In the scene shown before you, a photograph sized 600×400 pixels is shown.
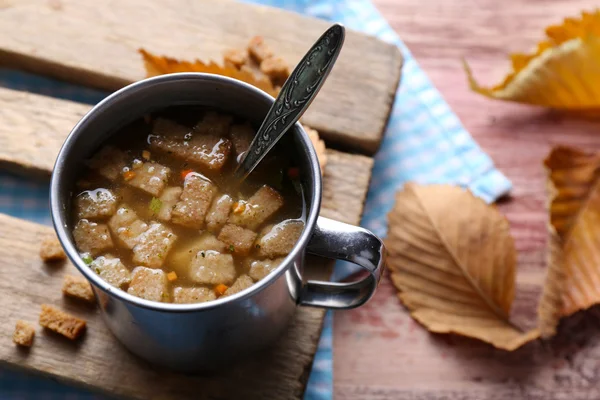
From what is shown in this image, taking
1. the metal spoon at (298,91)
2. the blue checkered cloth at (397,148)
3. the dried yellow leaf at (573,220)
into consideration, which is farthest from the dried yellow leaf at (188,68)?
the dried yellow leaf at (573,220)

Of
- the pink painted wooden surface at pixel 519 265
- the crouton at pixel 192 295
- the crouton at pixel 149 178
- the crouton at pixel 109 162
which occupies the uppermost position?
the crouton at pixel 109 162

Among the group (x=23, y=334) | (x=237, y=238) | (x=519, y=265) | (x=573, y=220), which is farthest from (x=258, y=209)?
(x=573, y=220)

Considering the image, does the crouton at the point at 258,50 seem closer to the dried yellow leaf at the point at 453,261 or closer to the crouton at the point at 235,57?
the crouton at the point at 235,57

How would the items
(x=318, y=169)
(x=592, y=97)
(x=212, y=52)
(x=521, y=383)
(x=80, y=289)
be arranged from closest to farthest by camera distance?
(x=318, y=169) → (x=80, y=289) → (x=521, y=383) → (x=212, y=52) → (x=592, y=97)

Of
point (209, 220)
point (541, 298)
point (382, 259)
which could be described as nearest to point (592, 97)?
point (541, 298)

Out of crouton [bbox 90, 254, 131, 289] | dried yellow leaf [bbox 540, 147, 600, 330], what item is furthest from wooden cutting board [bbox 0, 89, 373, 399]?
dried yellow leaf [bbox 540, 147, 600, 330]

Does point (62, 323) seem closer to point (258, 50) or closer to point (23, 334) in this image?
point (23, 334)

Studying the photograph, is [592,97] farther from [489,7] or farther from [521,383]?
[521,383]
